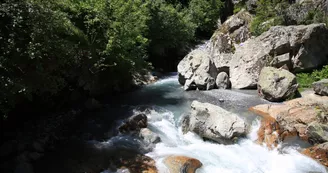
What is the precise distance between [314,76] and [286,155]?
9273 mm

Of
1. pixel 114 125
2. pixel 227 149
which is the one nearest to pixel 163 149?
pixel 227 149

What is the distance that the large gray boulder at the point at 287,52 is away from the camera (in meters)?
18.6

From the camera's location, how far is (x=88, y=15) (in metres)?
16.8

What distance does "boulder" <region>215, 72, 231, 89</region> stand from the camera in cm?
1980

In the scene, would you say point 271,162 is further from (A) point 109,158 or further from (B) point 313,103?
(A) point 109,158

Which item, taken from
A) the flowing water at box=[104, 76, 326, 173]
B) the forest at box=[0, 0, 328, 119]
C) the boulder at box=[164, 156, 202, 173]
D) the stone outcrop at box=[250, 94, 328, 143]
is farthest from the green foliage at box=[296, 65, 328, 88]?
the boulder at box=[164, 156, 202, 173]

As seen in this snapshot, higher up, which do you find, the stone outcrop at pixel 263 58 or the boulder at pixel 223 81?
the stone outcrop at pixel 263 58

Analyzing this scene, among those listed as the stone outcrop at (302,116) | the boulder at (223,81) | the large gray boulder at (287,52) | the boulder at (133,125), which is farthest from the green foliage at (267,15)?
the boulder at (133,125)

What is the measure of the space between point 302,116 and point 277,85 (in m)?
3.84

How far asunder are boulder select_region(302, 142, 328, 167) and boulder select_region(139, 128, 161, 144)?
6045 millimetres

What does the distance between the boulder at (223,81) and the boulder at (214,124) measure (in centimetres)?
684

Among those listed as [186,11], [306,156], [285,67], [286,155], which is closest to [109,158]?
[286,155]

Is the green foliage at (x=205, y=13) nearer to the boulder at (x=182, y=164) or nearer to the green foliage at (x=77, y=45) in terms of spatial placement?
the green foliage at (x=77, y=45)

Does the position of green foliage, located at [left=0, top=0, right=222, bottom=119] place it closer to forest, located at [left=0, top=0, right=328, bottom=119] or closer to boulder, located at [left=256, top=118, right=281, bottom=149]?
forest, located at [left=0, top=0, right=328, bottom=119]
